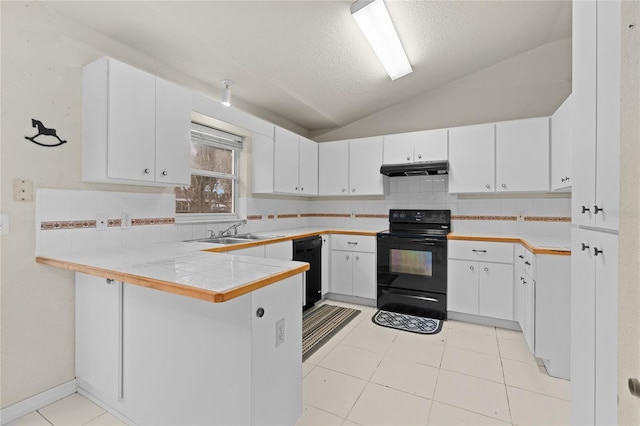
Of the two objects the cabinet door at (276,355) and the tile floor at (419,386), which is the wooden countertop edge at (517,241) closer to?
the tile floor at (419,386)

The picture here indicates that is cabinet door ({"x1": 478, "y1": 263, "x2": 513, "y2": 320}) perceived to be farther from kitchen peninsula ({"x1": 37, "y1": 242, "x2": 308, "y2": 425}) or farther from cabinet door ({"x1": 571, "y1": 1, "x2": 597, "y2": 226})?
kitchen peninsula ({"x1": 37, "y1": 242, "x2": 308, "y2": 425})

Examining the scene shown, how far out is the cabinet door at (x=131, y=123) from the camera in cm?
190

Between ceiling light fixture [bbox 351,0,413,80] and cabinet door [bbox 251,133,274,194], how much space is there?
1.47 meters

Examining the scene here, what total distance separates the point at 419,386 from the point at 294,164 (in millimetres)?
2677

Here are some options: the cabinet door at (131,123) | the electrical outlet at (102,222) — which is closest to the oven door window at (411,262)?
the cabinet door at (131,123)

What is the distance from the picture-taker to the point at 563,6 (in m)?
2.51

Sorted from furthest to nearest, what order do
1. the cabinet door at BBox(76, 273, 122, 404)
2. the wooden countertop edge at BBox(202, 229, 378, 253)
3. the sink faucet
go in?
the sink faucet, the wooden countertop edge at BBox(202, 229, 378, 253), the cabinet door at BBox(76, 273, 122, 404)

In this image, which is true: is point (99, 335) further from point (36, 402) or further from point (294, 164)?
point (294, 164)

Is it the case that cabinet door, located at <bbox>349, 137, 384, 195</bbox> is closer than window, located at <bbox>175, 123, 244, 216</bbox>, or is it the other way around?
window, located at <bbox>175, 123, 244, 216</bbox>

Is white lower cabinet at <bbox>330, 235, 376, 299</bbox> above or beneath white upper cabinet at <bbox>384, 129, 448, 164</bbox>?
beneath

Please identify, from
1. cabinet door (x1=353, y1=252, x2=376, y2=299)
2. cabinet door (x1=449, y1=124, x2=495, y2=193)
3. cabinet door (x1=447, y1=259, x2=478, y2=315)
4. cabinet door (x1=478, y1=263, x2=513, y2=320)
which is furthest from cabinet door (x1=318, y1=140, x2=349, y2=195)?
cabinet door (x1=478, y1=263, x2=513, y2=320)

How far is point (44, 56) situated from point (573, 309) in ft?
10.2

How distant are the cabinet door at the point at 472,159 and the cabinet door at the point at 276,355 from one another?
2.53 m

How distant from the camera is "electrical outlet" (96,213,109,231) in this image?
209cm
